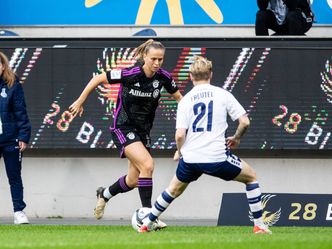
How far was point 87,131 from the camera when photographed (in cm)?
1648

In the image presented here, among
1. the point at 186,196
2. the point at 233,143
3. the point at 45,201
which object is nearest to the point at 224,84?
the point at 186,196

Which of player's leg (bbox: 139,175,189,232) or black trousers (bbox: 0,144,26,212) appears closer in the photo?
player's leg (bbox: 139,175,189,232)

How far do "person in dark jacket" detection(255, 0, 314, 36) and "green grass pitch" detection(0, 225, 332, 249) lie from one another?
393 centimetres

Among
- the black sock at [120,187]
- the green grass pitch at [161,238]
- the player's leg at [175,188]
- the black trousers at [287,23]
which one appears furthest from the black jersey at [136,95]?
the black trousers at [287,23]

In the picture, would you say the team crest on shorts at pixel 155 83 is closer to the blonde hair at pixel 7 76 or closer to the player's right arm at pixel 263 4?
the blonde hair at pixel 7 76

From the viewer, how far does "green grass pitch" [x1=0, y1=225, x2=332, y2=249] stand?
10.3m

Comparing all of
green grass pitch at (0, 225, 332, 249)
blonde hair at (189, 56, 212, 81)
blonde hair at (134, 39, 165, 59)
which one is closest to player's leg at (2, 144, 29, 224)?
green grass pitch at (0, 225, 332, 249)

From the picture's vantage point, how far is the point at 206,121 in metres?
11.8

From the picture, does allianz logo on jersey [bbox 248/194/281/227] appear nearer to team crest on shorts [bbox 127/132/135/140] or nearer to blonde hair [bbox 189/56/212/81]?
team crest on shorts [bbox 127/132/135/140]

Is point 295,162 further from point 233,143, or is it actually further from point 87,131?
point 233,143

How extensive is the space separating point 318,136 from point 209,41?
2075mm

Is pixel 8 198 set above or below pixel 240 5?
below

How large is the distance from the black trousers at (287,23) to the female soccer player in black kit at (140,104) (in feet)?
11.6

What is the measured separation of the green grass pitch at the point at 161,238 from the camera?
1034 cm
